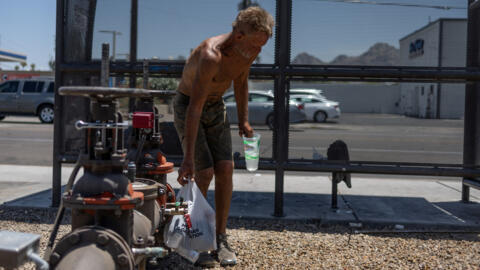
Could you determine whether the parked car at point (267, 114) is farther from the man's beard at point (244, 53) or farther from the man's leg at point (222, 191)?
the man's beard at point (244, 53)

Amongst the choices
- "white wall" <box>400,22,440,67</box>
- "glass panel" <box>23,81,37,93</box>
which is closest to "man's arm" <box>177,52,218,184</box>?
"white wall" <box>400,22,440,67</box>

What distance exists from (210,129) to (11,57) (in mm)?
36317

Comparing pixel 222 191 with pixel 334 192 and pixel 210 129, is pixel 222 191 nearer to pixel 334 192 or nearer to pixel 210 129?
pixel 210 129

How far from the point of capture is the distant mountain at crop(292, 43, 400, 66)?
5.36 meters

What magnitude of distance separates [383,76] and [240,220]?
2.24 meters

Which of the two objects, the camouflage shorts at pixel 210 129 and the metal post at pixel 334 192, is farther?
the metal post at pixel 334 192

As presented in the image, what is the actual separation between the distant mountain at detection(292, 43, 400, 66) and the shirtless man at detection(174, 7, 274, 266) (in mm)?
1546

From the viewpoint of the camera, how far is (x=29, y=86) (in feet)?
71.2

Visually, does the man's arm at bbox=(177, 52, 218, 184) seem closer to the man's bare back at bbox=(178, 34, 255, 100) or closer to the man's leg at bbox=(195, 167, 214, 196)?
the man's bare back at bbox=(178, 34, 255, 100)

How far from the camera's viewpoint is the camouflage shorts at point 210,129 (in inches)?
151

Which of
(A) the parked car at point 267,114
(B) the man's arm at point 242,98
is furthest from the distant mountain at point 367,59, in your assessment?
(B) the man's arm at point 242,98

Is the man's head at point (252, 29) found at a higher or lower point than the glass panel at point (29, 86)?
lower

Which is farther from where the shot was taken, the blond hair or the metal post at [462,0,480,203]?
the metal post at [462,0,480,203]

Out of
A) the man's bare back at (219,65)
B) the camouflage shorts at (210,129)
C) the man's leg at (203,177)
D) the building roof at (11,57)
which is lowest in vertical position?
the man's leg at (203,177)
